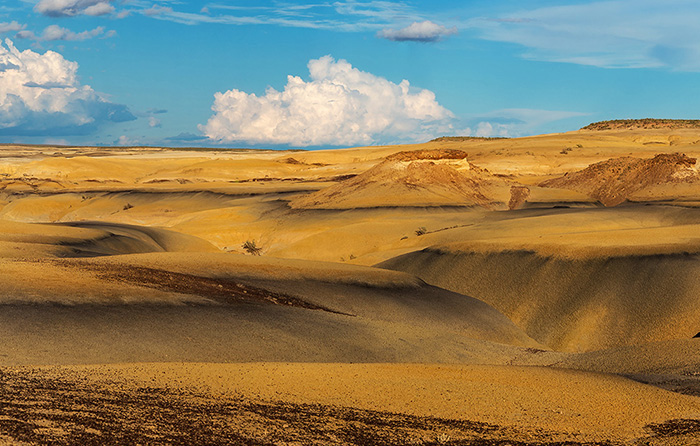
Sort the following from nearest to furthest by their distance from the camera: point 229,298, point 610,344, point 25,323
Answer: point 25,323 → point 229,298 → point 610,344

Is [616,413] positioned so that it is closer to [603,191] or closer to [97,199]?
[603,191]

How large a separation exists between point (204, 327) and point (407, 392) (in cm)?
549

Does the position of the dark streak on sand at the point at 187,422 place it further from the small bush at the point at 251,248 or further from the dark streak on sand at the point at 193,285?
the small bush at the point at 251,248

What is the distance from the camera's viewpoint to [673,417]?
10391mm

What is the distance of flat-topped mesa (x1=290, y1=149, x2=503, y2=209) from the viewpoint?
5067cm

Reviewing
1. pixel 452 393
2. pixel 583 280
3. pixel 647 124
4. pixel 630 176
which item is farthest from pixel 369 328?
pixel 647 124

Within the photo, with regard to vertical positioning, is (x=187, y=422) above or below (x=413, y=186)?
below

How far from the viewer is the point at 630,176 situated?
51.1m

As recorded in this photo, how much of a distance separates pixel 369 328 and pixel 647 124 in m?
118

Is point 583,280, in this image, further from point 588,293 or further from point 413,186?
point 413,186

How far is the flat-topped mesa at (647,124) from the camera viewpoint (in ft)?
393

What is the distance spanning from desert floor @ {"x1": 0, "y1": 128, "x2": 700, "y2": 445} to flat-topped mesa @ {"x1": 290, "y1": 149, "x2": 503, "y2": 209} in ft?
3.21

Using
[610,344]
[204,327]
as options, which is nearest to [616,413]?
[204,327]

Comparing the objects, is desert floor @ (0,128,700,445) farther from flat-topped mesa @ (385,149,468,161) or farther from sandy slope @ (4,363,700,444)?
flat-topped mesa @ (385,149,468,161)
